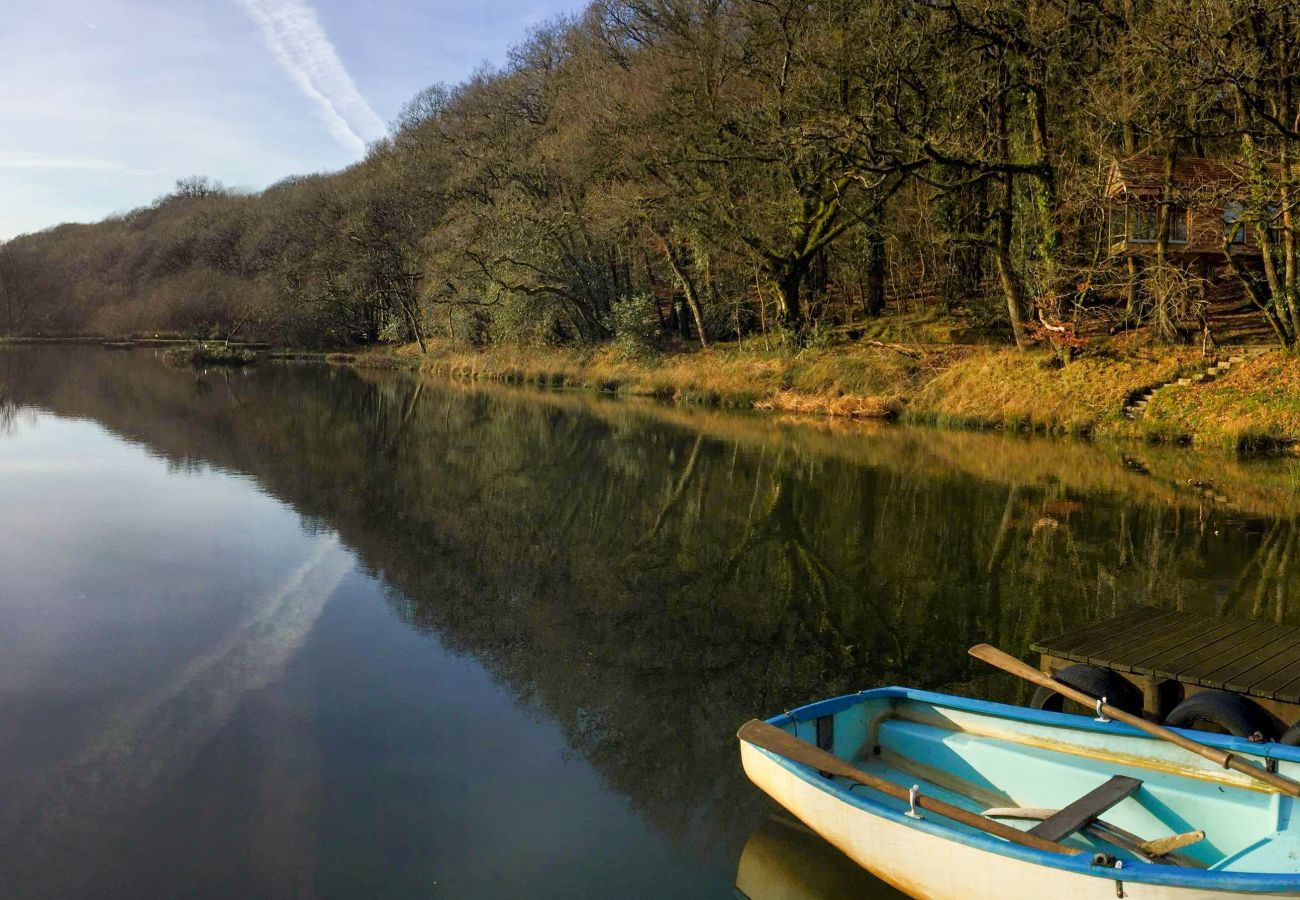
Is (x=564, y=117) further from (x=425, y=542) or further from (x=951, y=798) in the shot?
(x=951, y=798)

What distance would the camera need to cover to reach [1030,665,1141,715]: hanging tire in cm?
630

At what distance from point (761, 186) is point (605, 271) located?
37.6 ft

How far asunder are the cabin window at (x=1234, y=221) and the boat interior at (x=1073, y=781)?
18841 millimetres

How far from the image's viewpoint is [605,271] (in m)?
39.7

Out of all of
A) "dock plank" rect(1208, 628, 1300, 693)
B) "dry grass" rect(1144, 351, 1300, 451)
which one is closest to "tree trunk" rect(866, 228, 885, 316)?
"dry grass" rect(1144, 351, 1300, 451)

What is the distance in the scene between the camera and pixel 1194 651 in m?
6.64

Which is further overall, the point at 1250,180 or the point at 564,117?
the point at 564,117

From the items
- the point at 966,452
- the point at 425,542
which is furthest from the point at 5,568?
the point at 966,452

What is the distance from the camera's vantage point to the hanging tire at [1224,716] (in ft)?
18.4

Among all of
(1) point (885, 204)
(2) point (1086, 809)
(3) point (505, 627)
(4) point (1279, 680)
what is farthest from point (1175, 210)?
(2) point (1086, 809)

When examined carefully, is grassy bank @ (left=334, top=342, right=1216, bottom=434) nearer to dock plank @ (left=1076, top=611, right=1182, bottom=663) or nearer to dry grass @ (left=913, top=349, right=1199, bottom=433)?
dry grass @ (left=913, top=349, right=1199, bottom=433)

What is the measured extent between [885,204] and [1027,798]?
90.0ft

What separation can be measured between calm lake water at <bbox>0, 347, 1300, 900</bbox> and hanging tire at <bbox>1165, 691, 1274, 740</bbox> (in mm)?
1413

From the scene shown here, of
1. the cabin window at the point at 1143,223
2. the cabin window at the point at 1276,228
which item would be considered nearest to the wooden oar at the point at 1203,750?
the cabin window at the point at 1276,228
